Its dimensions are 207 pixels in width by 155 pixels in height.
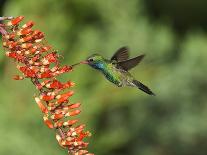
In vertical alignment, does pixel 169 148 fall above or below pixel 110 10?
below

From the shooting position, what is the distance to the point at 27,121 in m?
9.82

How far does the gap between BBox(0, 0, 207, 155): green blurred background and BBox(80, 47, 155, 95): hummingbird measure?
3.92 meters

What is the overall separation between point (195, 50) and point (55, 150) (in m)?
4.30

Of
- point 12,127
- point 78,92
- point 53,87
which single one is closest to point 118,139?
point 78,92

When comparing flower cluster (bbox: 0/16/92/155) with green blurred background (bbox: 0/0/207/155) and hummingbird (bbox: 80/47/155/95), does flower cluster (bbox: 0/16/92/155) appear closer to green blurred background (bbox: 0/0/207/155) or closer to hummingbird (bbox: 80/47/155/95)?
hummingbird (bbox: 80/47/155/95)

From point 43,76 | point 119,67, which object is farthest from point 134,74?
point 43,76

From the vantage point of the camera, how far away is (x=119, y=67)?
20.1ft

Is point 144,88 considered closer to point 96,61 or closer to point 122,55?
point 122,55

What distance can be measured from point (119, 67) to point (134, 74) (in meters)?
5.21

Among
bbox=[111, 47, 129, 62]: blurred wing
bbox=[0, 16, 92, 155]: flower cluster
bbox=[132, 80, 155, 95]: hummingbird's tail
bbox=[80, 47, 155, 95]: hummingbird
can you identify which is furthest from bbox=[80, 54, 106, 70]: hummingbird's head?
bbox=[0, 16, 92, 155]: flower cluster

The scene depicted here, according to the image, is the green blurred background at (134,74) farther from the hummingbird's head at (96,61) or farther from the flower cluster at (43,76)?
the flower cluster at (43,76)

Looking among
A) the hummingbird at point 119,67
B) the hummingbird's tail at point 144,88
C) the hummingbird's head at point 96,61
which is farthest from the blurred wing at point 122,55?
the hummingbird's tail at point 144,88

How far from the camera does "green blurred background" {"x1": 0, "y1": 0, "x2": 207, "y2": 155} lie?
10.7 metres

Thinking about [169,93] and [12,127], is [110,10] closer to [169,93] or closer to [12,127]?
[169,93]
